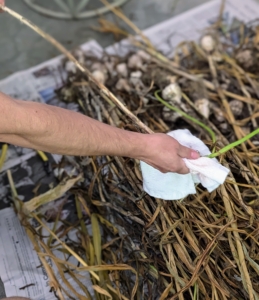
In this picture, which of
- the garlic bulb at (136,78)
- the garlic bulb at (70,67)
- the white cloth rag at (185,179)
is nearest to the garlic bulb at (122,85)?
the garlic bulb at (136,78)

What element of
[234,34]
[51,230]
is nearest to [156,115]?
[51,230]

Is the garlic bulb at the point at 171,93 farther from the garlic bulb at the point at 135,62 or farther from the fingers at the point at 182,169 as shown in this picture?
the fingers at the point at 182,169

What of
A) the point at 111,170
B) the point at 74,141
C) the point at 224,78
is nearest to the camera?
the point at 74,141

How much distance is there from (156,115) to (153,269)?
35cm

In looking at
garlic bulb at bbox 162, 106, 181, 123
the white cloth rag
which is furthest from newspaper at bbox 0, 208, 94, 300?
garlic bulb at bbox 162, 106, 181, 123

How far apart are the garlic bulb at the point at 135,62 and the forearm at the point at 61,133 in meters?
0.52

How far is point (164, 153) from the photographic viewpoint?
579 mm

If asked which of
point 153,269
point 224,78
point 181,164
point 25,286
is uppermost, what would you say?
point 181,164

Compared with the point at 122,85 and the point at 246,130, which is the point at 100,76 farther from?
the point at 246,130

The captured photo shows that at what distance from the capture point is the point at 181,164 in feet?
1.98

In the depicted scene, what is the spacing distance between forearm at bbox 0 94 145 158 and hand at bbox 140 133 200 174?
0.01 m

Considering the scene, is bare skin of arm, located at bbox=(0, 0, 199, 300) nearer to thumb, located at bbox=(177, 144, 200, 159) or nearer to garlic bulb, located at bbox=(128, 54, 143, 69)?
thumb, located at bbox=(177, 144, 200, 159)

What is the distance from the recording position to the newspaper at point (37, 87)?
81cm

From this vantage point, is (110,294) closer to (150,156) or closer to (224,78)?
(150,156)
